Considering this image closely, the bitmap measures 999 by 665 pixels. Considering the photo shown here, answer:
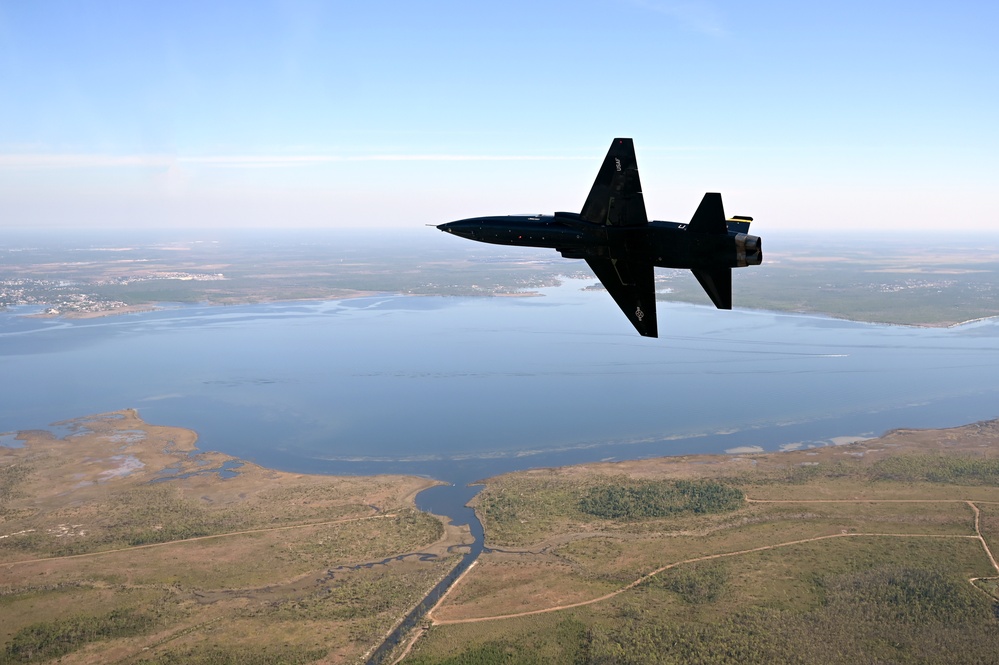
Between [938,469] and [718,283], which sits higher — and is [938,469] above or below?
below

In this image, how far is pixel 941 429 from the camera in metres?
99.9

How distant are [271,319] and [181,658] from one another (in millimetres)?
157208

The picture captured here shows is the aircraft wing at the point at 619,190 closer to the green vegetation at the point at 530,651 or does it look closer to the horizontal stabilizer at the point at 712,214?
the horizontal stabilizer at the point at 712,214

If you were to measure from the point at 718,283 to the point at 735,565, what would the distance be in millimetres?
47714

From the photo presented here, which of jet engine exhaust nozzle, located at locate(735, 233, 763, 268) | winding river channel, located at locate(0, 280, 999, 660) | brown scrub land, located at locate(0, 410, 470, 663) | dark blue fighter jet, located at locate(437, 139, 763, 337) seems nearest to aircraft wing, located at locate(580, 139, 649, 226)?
dark blue fighter jet, located at locate(437, 139, 763, 337)

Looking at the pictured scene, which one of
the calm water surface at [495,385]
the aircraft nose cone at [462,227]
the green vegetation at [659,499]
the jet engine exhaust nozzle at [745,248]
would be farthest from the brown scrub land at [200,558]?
the jet engine exhaust nozzle at [745,248]

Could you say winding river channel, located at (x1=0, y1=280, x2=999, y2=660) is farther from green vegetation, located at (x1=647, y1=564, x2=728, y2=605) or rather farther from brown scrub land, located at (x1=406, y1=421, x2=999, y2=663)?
green vegetation, located at (x1=647, y1=564, x2=728, y2=605)

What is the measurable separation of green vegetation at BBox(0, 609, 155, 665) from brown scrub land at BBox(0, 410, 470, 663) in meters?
0.12

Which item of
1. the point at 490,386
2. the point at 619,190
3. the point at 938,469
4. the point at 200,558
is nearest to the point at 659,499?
the point at 938,469

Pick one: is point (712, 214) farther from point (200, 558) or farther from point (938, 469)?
point (938, 469)

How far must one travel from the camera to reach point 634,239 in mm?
22391

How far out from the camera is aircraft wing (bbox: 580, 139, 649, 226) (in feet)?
72.2

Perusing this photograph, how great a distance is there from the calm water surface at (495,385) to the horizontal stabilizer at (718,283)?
66.3 meters

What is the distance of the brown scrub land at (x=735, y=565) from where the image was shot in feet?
166
